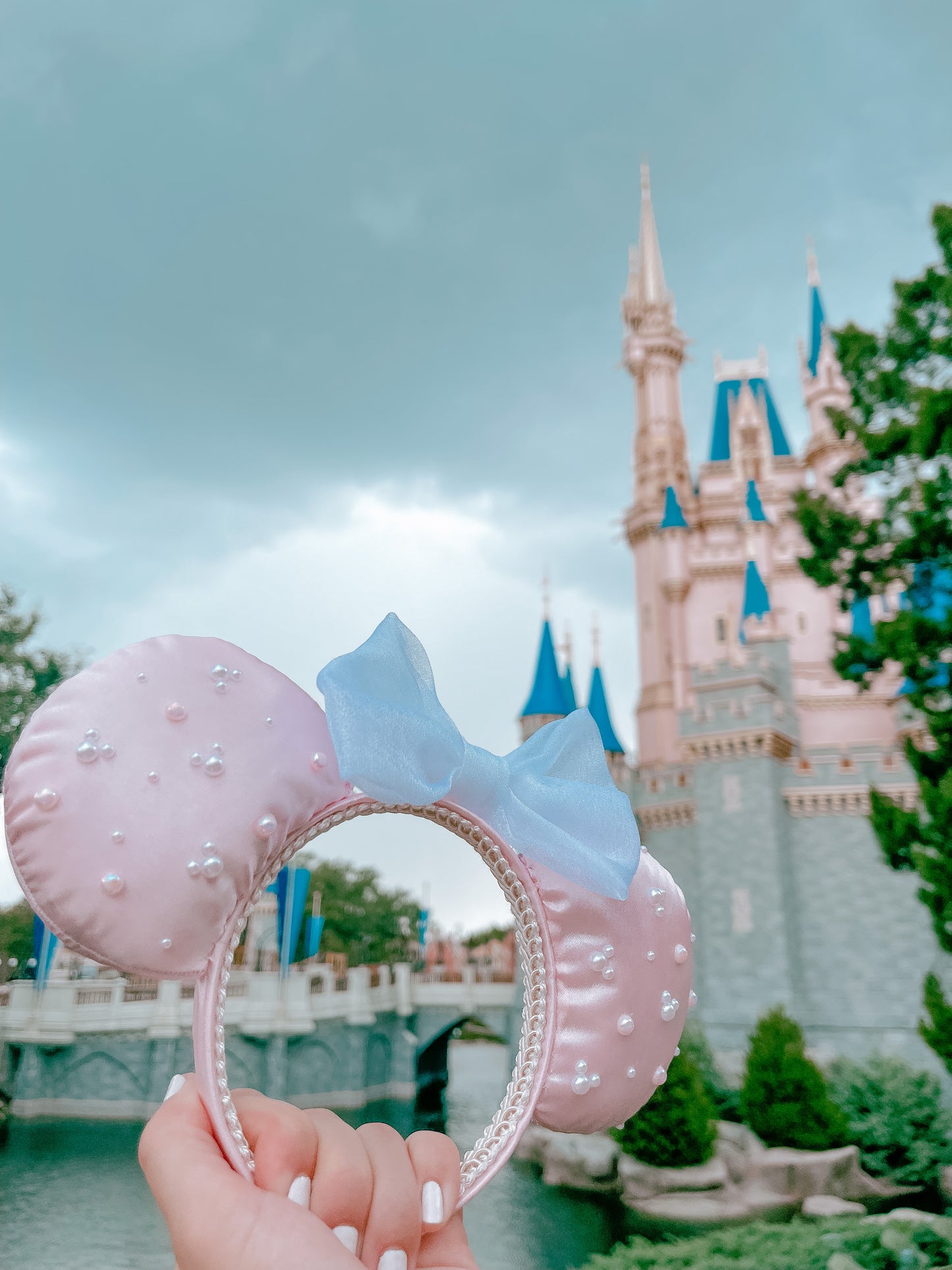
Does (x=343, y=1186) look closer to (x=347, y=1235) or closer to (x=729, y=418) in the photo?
(x=347, y=1235)

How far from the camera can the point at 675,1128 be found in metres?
12.2

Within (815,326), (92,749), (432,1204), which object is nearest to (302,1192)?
(432,1204)

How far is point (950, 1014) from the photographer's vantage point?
24.9 feet

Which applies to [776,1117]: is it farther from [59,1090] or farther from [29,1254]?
[59,1090]

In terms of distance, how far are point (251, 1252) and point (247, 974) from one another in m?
16.0

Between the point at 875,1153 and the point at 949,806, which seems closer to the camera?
the point at 949,806

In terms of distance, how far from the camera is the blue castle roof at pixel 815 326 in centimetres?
2662

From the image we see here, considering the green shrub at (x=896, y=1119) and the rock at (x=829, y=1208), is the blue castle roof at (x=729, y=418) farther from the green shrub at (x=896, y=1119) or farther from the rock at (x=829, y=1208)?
the rock at (x=829, y=1208)

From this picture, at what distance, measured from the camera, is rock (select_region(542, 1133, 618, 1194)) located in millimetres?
13250

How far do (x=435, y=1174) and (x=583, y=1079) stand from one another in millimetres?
386

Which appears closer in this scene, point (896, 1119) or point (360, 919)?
point (896, 1119)

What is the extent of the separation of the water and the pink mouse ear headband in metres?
9.09

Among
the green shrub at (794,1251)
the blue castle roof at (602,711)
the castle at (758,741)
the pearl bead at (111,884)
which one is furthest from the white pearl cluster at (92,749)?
the blue castle roof at (602,711)

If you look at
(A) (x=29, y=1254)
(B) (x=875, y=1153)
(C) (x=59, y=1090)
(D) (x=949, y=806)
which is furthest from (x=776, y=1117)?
(C) (x=59, y=1090)
